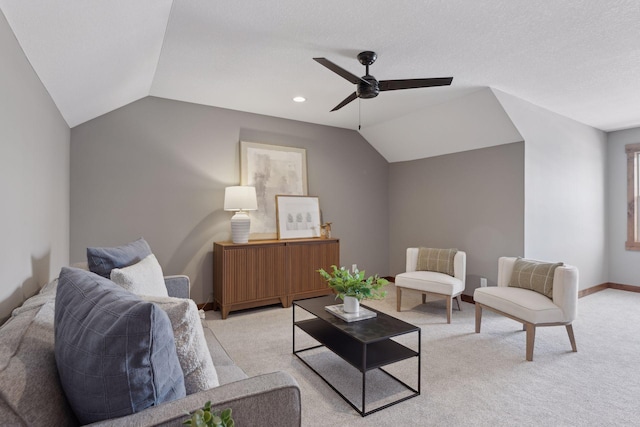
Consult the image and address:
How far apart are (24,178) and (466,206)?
4518 millimetres

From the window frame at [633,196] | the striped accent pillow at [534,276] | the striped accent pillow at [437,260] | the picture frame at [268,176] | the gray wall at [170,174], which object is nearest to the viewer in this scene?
the striped accent pillow at [534,276]

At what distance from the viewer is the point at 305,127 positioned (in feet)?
15.5

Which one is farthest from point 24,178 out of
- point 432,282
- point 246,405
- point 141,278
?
point 432,282

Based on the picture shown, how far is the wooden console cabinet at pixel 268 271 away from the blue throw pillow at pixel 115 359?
2.75 metres

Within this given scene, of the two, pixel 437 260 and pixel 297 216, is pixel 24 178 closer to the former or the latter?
pixel 297 216

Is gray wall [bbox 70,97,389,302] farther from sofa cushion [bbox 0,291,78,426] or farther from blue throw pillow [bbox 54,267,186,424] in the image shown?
blue throw pillow [bbox 54,267,186,424]

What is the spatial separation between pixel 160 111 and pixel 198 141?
1.68 feet

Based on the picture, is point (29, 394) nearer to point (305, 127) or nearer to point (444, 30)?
point (444, 30)

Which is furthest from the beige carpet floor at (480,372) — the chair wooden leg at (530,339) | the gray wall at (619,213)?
the gray wall at (619,213)

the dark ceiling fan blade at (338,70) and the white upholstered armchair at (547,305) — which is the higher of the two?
the dark ceiling fan blade at (338,70)

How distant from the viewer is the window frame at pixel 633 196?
483cm

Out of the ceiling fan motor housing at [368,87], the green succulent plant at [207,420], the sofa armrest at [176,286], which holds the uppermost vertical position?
the ceiling fan motor housing at [368,87]

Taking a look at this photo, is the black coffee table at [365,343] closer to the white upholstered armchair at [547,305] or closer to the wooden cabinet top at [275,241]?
the white upholstered armchair at [547,305]

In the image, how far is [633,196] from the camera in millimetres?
4844
